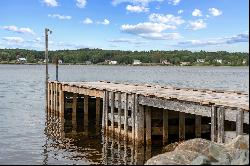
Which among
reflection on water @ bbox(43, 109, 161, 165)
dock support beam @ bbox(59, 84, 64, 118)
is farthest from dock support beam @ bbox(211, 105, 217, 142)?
dock support beam @ bbox(59, 84, 64, 118)

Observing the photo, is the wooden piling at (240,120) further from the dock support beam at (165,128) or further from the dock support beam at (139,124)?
the dock support beam at (139,124)

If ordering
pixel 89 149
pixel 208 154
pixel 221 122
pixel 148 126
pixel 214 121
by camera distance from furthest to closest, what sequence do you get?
pixel 89 149
pixel 148 126
pixel 214 121
pixel 221 122
pixel 208 154

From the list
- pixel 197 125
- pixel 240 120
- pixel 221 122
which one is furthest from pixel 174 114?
pixel 240 120

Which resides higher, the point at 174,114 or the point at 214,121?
the point at 214,121

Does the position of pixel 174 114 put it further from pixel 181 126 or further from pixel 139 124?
pixel 139 124

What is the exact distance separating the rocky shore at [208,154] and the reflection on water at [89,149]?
6.23 m

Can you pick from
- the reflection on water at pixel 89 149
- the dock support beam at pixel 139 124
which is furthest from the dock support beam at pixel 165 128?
the dock support beam at pixel 139 124

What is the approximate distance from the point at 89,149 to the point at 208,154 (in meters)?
10.6

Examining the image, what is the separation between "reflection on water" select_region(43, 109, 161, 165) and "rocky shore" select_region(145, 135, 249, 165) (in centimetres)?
623

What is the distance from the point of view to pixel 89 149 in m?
22.4

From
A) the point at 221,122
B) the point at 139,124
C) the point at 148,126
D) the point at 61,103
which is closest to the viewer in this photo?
the point at 221,122

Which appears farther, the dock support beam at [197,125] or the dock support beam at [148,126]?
the dock support beam at [197,125]

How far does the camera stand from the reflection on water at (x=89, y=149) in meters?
20.0

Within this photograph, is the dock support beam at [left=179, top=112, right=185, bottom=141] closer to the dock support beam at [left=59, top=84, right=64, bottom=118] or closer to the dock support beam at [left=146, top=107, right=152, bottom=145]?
the dock support beam at [left=146, top=107, right=152, bottom=145]
